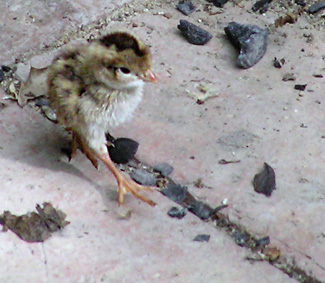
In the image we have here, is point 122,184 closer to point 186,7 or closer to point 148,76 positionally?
point 148,76

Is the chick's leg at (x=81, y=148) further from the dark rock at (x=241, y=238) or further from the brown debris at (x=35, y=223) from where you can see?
the dark rock at (x=241, y=238)

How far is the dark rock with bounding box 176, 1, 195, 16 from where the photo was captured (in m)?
3.30

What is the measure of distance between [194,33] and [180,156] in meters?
0.75

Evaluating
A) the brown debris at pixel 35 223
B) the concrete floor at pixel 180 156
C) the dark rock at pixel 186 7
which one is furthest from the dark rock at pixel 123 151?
the dark rock at pixel 186 7

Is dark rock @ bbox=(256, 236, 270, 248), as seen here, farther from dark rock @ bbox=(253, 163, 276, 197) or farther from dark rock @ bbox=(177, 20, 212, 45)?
dark rock @ bbox=(177, 20, 212, 45)

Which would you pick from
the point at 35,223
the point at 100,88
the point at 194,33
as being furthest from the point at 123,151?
the point at 194,33

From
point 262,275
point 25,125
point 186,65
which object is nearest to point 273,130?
point 186,65

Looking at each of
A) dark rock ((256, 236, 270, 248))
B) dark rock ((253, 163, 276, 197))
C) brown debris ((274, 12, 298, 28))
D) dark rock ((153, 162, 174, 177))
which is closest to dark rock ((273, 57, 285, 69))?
brown debris ((274, 12, 298, 28))

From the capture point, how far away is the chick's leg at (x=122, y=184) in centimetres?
241

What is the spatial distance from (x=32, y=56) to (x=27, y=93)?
24 cm

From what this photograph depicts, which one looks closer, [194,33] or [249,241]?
[249,241]

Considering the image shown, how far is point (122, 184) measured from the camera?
2.44 metres

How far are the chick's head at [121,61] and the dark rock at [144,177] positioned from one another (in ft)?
1.05

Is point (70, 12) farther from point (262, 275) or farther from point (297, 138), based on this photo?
point (262, 275)
